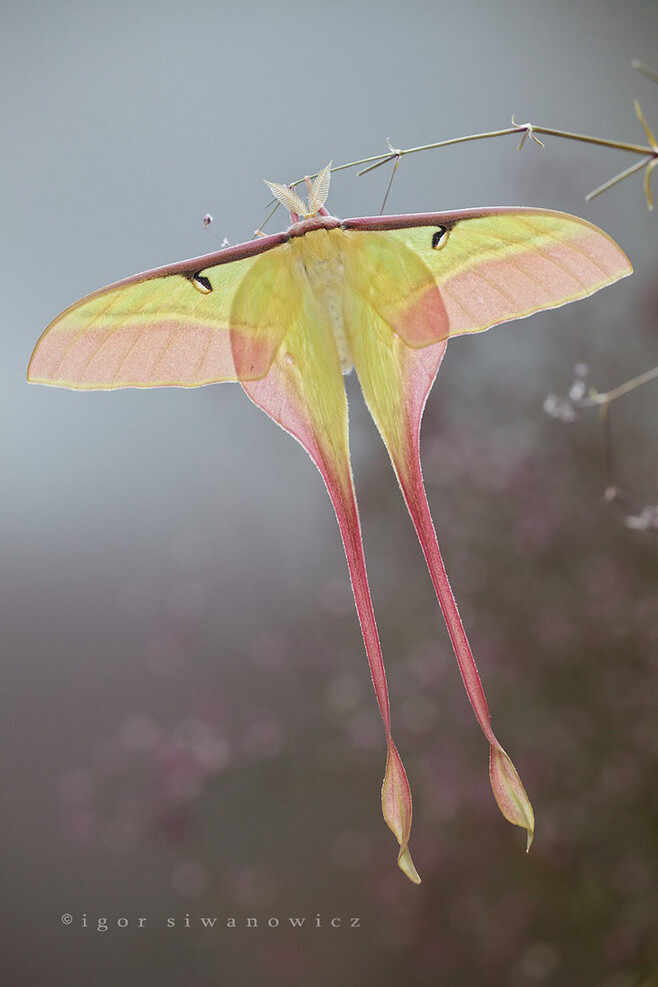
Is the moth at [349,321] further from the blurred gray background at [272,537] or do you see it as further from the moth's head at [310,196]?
the blurred gray background at [272,537]

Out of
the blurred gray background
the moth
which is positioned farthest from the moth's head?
the blurred gray background

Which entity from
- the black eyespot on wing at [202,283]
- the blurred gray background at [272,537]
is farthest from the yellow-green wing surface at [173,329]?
the blurred gray background at [272,537]

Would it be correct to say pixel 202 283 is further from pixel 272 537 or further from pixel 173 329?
pixel 272 537

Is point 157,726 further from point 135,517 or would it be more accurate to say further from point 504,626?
point 504,626

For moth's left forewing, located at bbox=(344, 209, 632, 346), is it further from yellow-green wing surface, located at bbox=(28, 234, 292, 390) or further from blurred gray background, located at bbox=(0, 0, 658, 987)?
blurred gray background, located at bbox=(0, 0, 658, 987)

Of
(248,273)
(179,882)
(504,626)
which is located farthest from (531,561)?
(248,273)

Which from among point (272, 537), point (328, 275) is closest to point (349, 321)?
point (328, 275)
